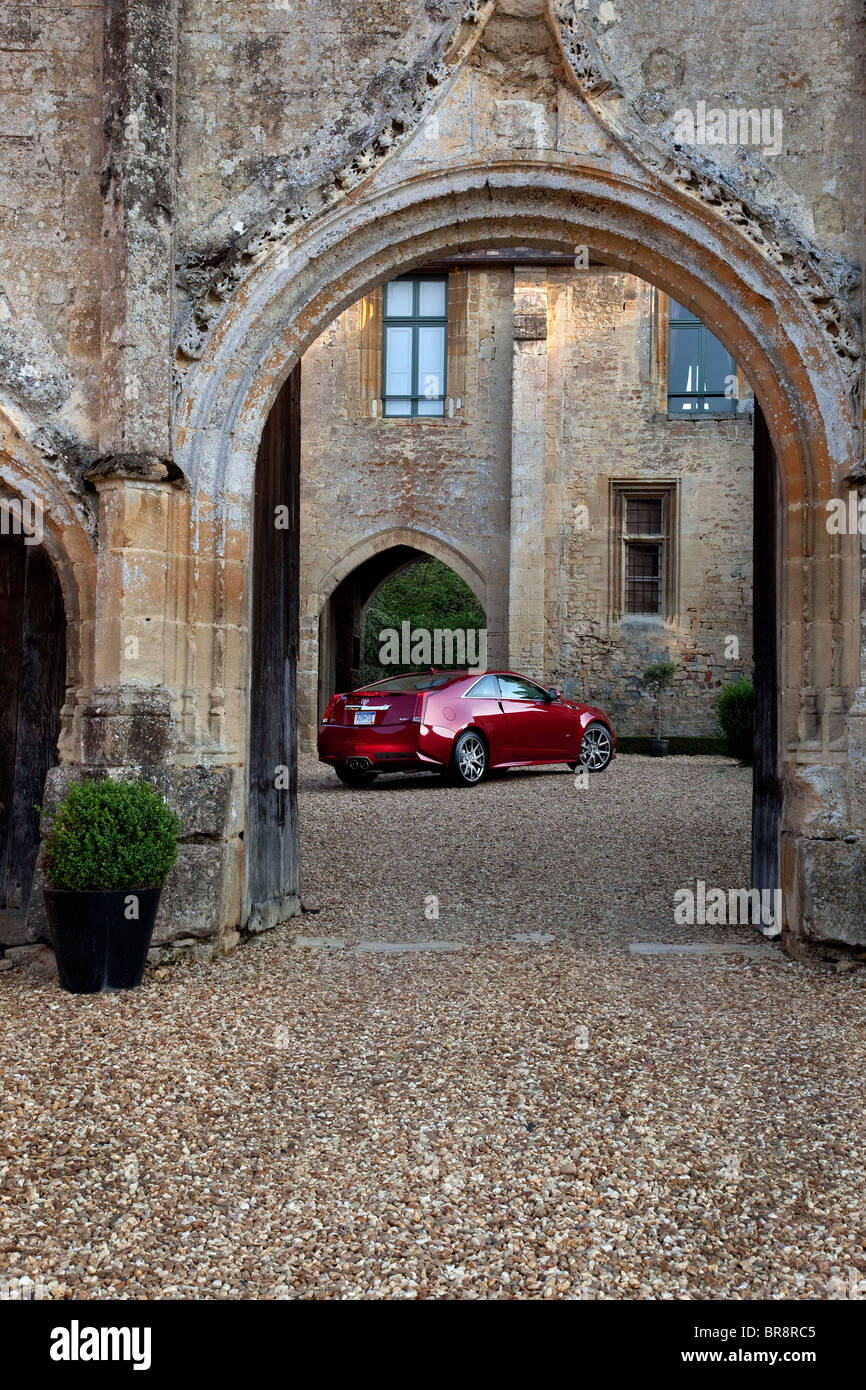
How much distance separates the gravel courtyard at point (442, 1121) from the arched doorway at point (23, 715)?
1.25m

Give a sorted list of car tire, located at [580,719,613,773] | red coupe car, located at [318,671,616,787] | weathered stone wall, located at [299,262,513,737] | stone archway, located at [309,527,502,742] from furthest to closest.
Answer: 1. weathered stone wall, located at [299,262,513,737]
2. stone archway, located at [309,527,502,742]
3. car tire, located at [580,719,613,773]
4. red coupe car, located at [318,671,616,787]

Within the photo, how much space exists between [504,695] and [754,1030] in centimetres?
→ 846

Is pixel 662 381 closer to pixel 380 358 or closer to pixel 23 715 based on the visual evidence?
pixel 380 358

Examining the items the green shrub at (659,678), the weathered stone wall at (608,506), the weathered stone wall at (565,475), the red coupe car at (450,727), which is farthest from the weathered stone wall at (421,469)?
the red coupe car at (450,727)

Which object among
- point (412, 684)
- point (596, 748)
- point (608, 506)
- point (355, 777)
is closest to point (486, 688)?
point (412, 684)

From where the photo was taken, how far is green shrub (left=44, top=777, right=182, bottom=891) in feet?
15.2

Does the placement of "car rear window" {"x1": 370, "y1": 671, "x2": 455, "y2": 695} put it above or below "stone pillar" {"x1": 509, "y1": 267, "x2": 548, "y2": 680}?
below

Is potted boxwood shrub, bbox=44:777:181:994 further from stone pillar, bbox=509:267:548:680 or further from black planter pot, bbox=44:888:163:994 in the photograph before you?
stone pillar, bbox=509:267:548:680

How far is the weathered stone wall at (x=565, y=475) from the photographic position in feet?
55.9

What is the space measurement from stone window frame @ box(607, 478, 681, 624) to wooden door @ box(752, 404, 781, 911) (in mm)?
10843

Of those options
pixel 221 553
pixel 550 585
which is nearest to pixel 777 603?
pixel 221 553

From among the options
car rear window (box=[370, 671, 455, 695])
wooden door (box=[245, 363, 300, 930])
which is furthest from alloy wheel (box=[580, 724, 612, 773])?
wooden door (box=[245, 363, 300, 930])

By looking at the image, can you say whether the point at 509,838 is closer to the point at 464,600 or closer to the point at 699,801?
the point at 699,801

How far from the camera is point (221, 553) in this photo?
5.38 meters
